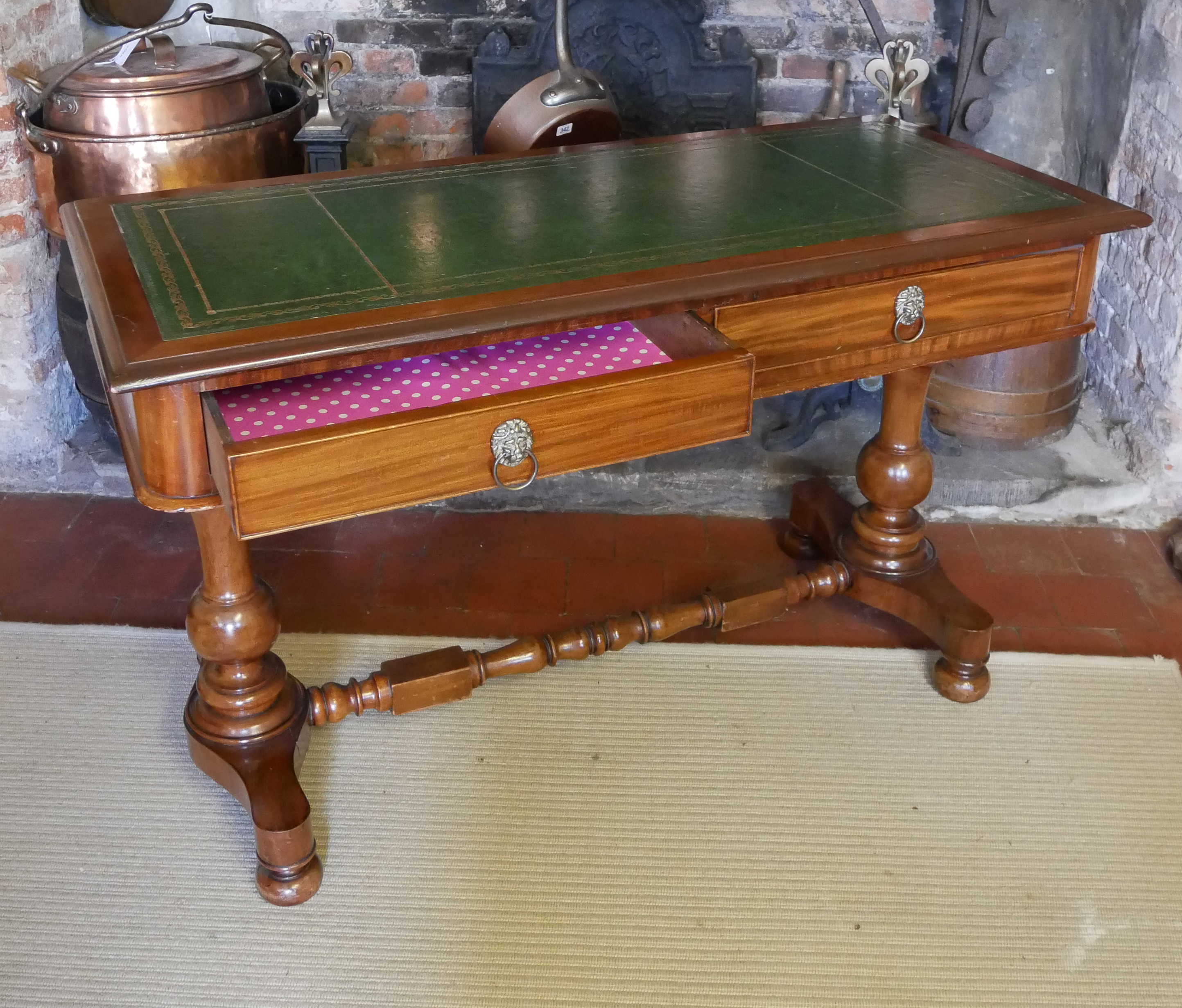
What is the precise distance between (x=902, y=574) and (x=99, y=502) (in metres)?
1.72

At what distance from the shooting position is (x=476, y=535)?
104 inches

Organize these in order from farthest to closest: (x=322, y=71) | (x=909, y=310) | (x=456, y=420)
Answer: (x=322, y=71)
(x=909, y=310)
(x=456, y=420)

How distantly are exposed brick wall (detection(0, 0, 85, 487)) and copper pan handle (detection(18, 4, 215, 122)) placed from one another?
0.23 metres

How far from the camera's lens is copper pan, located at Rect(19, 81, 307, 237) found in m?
2.29

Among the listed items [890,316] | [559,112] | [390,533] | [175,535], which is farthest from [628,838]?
[559,112]

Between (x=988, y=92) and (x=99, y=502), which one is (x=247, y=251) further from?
(x=988, y=92)

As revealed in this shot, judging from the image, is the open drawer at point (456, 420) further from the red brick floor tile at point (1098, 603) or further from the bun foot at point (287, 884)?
the red brick floor tile at point (1098, 603)

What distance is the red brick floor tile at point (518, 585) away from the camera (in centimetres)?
243

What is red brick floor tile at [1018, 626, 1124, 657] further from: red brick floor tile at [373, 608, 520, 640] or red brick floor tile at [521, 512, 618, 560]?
red brick floor tile at [373, 608, 520, 640]

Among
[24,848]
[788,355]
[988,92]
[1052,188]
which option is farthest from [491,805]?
[988,92]

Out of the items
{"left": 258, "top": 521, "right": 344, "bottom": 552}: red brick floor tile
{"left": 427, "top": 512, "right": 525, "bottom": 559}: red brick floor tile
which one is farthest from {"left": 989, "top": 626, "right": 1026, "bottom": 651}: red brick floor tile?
{"left": 258, "top": 521, "right": 344, "bottom": 552}: red brick floor tile

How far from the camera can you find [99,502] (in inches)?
107

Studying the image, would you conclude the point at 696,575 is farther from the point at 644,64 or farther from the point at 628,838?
the point at 644,64

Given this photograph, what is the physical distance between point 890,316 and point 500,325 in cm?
59
